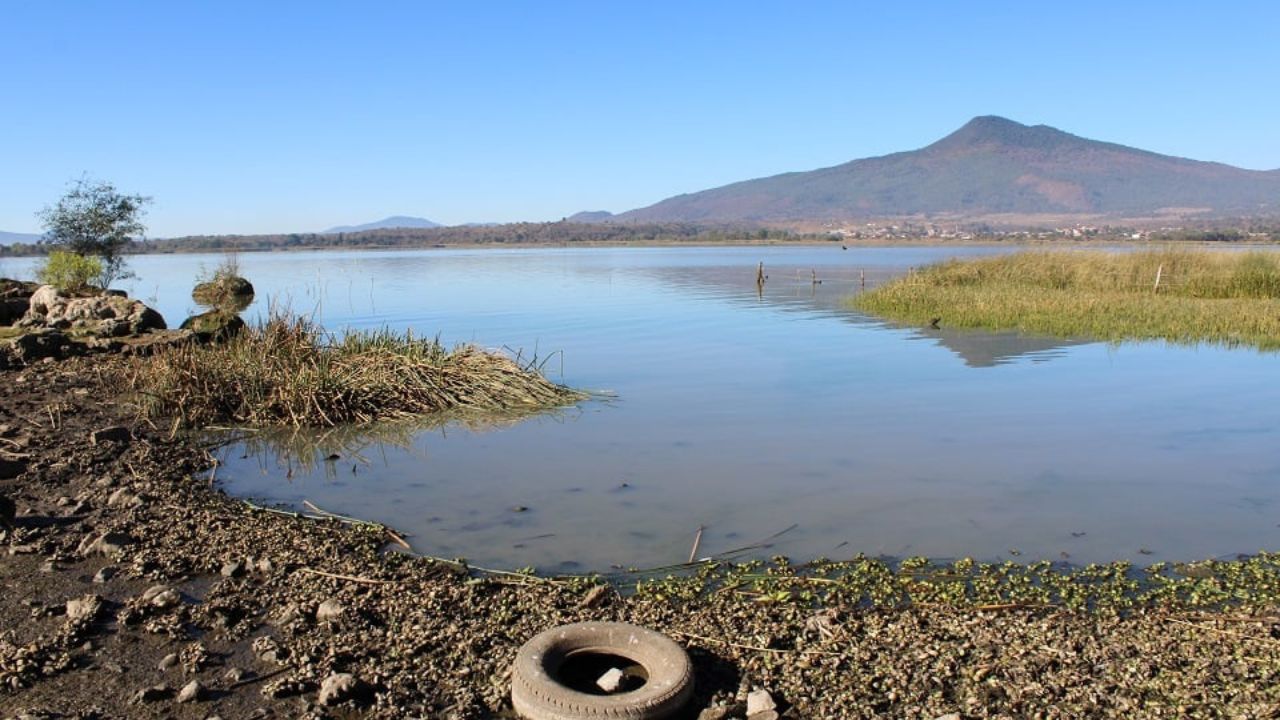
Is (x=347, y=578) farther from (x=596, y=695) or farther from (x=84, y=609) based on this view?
(x=596, y=695)

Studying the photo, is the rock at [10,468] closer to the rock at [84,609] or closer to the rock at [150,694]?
the rock at [84,609]

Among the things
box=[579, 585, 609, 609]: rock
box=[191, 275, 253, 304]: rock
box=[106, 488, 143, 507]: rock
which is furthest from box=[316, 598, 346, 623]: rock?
box=[191, 275, 253, 304]: rock

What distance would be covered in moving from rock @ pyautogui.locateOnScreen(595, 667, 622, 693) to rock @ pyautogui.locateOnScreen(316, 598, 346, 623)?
5.37 ft

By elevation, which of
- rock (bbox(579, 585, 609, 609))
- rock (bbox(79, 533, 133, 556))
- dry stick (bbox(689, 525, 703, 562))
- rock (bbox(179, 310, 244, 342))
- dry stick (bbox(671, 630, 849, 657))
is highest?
rock (bbox(179, 310, 244, 342))

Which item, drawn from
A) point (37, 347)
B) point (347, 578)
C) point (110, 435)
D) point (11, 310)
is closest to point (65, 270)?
point (11, 310)

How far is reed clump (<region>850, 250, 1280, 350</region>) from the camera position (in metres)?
19.9

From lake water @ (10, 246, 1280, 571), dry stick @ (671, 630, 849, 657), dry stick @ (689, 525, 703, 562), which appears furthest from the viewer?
lake water @ (10, 246, 1280, 571)

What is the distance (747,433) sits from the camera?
10.8 m

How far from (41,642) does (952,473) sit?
24.1ft

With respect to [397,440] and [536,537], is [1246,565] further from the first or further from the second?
[397,440]

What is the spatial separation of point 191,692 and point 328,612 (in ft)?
3.13

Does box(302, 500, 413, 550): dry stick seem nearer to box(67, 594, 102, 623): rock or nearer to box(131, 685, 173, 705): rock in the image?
box(67, 594, 102, 623): rock

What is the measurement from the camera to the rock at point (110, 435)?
30.2 feet

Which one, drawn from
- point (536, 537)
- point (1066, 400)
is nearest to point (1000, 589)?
point (536, 537)
